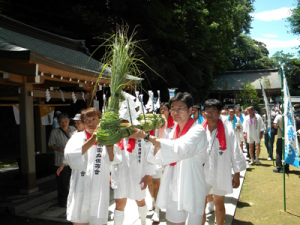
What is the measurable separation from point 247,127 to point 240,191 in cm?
361

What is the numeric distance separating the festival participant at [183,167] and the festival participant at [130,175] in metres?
0.75

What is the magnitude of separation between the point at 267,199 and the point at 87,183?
14.6 feet

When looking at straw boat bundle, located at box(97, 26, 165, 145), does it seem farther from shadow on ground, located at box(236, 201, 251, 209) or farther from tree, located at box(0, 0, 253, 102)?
tree, located at box(0, 0, 253, 102)

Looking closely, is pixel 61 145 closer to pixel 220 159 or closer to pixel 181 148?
pixel 220 159

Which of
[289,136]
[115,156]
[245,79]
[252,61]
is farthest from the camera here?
[252,61]

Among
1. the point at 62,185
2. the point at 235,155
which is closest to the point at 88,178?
the point at 235,155

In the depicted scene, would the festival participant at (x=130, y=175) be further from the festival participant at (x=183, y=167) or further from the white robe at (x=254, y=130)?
the white robe at (x=254, y=130)

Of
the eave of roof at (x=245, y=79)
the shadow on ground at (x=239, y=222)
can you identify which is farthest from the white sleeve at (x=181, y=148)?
the eave of roof at (x=245, y=79)

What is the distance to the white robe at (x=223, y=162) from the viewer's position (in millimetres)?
3602

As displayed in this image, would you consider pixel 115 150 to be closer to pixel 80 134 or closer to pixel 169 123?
pixel 80 134

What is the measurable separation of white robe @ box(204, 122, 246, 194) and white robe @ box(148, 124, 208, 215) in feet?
2.81

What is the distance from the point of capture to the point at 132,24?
14383 millimetres

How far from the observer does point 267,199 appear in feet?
18.6

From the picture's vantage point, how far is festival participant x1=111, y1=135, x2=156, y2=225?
351 centimetres
